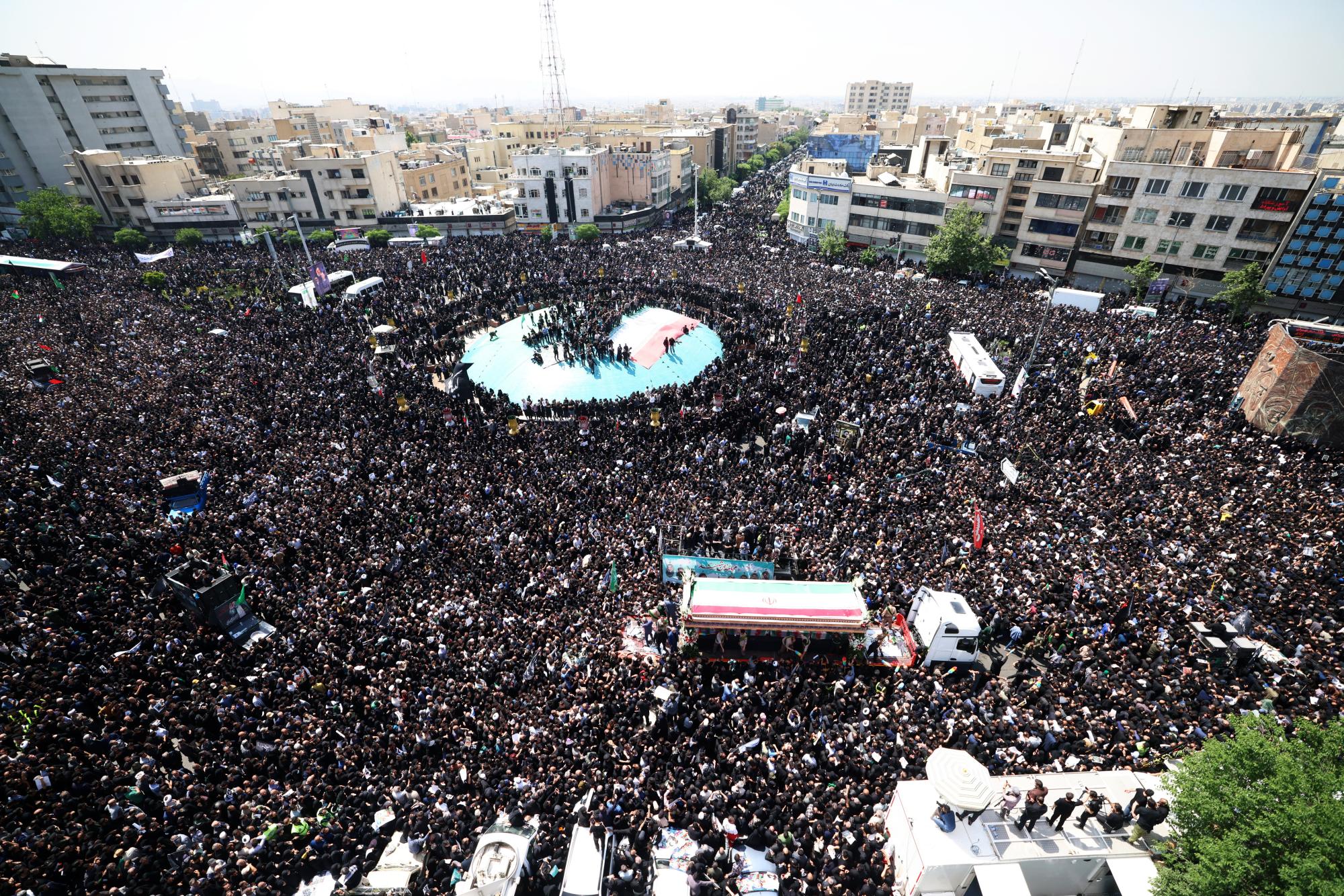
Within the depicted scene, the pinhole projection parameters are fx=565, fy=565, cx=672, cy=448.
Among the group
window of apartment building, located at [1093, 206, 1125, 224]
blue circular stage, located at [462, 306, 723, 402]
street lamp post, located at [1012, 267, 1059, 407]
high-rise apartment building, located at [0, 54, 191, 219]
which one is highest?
high-rise apartment building, located at [0, 54, 191, 219]

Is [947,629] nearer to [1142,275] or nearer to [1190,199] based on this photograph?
[1142,275]

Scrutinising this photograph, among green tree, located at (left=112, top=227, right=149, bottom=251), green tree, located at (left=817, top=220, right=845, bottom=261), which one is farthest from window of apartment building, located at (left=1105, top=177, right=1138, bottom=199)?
green tree, located at (left=112, top=227, right=149, bottom=251)

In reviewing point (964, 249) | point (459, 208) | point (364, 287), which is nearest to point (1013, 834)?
point (964, 249)

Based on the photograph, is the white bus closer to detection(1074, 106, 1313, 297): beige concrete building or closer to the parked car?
detection(1074, 106, 1313, 297): beige concrete building

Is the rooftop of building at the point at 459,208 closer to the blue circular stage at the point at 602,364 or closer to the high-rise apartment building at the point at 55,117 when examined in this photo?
the blue circular stage at the point at 602,364

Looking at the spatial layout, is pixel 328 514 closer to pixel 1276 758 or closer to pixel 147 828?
pixel 147 828

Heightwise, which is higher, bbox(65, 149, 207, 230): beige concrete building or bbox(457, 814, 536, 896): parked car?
bbox(65, 149, 207, 230): beige concrete building

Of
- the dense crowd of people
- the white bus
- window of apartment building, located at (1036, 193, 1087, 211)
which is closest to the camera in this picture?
the dense crowd of people

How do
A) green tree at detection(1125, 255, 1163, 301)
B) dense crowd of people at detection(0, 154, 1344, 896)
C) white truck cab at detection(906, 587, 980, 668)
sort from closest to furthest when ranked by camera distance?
dense crowd of people at detection(0, 154, 1344, 896), white truck cab at detection(906, 587, 980, 668), green tree at detection(1125, 255, 1163, 301)

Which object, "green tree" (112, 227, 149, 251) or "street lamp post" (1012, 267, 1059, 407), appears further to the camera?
"green tree" (112, 227, 149, 251)
